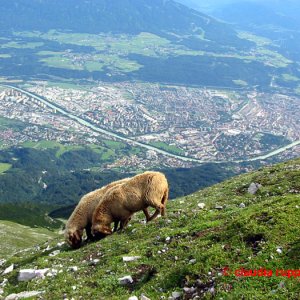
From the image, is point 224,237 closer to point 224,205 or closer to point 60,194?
point 224,205

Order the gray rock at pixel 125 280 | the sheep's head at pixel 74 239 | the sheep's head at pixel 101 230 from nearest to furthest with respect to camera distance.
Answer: the gray rock at pixel 125 280
the sheep's head at pixel 101 230
the sheep's head at pixel 74 239

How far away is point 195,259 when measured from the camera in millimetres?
13516

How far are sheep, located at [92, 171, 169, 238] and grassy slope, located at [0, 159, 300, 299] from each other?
148 centimetres

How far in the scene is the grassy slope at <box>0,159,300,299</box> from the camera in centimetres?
1166

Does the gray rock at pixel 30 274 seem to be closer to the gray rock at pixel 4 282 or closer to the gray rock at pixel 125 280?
the gray rock at pixel 4 282

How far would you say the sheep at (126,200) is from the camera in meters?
20.5

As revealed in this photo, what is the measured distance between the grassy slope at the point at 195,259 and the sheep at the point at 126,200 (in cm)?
148

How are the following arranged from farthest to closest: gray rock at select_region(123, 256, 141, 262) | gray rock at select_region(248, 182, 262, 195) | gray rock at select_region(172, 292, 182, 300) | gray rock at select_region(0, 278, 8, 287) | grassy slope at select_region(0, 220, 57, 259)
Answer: grassy slope at select_region(0, 220, 57, 259) < gray rock at select_region(248, 182, 262, 195) < gray rock at select_region(0, 278, 8, 287) < gray rock at select_region(123, 256, 141, 262) < gray rock at select_region(172, 292, 182, 300)

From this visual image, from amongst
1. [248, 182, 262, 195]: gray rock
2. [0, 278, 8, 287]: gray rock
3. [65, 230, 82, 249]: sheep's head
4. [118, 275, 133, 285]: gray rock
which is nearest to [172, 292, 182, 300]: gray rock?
[118, 275, 133, 285]: gray rock

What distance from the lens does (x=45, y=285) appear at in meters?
15.2

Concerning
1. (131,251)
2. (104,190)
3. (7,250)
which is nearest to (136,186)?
(104,190)

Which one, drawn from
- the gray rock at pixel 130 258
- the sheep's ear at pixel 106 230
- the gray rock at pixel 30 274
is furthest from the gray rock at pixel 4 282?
the gray rock at pixel 130 258

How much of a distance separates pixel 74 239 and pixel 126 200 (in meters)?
3.43

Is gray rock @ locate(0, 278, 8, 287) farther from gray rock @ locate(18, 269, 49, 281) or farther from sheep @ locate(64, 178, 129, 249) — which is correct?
sheep @ locate(64, 178, 129, 249)
